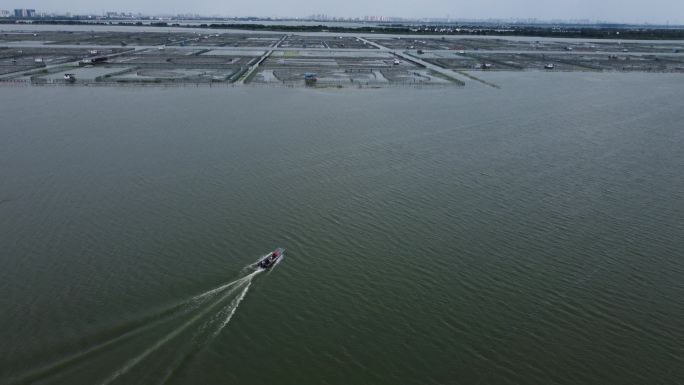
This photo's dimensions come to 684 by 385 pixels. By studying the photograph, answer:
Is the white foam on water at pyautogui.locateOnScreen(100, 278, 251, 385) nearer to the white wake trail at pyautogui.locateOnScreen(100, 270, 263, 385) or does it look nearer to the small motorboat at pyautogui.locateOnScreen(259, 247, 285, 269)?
the white wake trail at pyautogui.locateOnScreen(100, 270, 263, 385)

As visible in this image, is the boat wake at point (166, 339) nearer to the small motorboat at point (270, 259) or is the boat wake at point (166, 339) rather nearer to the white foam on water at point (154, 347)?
the white foam on water at point (154, 347)

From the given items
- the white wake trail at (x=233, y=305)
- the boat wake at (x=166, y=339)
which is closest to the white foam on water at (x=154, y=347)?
the boat wake at (x=166, y=339)

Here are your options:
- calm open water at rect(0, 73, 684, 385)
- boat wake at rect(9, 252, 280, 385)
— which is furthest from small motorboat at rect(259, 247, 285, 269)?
boat wake at rect(9, 252, 280, 385)

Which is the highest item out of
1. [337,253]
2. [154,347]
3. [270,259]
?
[270,259]

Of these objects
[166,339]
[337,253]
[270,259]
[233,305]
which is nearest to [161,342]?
[166,339]

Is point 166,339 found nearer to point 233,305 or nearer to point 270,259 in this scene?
point 233,305

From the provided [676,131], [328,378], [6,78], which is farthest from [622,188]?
[6,78]
